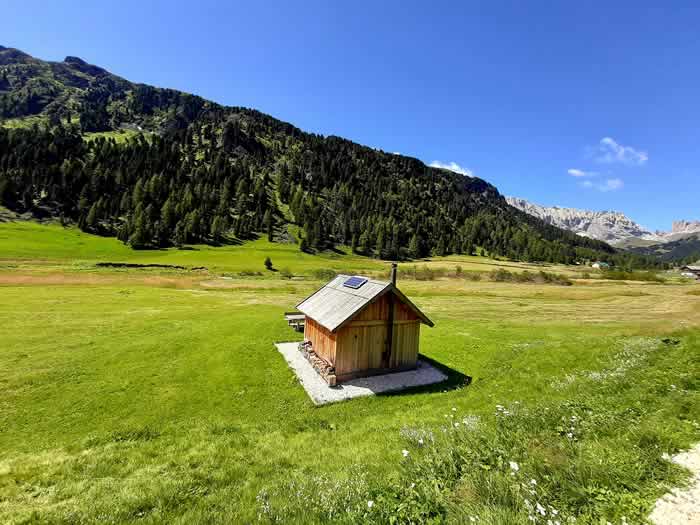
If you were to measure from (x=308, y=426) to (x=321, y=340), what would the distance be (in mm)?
8257

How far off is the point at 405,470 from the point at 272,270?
82.4m

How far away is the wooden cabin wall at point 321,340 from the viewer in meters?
20.5

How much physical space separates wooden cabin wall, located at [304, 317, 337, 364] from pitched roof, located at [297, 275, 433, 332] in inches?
38.7

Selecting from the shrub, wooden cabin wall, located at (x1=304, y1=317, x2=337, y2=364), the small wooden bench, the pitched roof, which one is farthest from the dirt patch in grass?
the pitched roof

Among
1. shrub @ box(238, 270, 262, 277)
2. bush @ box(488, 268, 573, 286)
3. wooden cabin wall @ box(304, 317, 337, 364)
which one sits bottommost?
shrub @ box(238, 270, 262, 277)

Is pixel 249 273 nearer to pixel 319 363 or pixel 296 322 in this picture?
pixel 296 322

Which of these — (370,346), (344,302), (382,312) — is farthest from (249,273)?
(382,312)

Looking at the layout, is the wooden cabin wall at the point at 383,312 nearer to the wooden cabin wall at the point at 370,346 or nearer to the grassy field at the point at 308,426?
the wooden cabin wall at the point at 370,346

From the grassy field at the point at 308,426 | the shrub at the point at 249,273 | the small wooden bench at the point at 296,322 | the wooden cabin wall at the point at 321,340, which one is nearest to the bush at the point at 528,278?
the grassy field at the point at 308,426

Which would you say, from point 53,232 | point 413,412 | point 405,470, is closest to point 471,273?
point 413,412

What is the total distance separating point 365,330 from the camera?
20.8 metres

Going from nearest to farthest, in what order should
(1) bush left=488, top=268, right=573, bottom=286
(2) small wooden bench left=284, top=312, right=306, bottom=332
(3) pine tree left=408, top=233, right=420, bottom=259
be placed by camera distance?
(2) small wooden bench left=284, top=312, right=306, bottom=332 < (1) bush left=488, top=268, right=573, bottom=286 < (3) pine tree left=408, top=233, right=420, bottom=259

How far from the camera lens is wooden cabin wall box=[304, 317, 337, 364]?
20500 millimetres

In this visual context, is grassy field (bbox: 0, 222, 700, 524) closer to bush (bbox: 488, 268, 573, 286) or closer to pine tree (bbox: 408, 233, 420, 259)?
bush (bbox: 488, 268, 573, 286)
